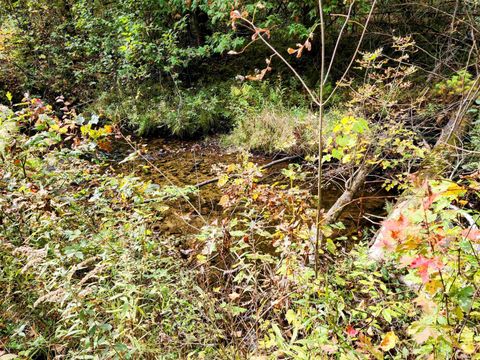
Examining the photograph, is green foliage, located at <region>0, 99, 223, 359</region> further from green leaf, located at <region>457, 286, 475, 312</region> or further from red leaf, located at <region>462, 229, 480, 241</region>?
red leaf, located at <region>462, 229, 480, 241</region>

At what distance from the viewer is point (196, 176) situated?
509cm

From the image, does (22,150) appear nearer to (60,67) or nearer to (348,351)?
(348,351)

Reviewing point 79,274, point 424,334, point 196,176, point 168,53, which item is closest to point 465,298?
point 424,334

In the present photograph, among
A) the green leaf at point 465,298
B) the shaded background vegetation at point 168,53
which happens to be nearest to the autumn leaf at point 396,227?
the green leaf at point 465,298

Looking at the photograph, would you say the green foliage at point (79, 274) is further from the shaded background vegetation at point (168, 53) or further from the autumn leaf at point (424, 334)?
the shaded background vegetation at point (168, 53)

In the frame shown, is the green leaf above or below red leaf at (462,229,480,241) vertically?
below

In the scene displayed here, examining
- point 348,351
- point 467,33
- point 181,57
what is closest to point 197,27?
point 181,57

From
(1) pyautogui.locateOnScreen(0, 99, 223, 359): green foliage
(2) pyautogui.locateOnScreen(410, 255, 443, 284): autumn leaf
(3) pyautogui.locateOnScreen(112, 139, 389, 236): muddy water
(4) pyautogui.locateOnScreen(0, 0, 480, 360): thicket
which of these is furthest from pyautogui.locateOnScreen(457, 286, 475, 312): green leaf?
(3) pyautogui.locateOnScreen(112, 139, 389, 236): muddy water

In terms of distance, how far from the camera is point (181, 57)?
7.79m

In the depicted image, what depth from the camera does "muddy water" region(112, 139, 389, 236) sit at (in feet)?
12.6

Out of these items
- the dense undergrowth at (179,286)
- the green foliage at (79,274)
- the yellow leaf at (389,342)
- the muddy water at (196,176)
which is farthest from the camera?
the muddy water at (196,176)

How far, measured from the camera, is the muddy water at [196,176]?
383 cm

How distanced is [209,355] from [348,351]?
2.63 ft

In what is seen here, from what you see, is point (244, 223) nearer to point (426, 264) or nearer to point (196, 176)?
point (196, 176)
